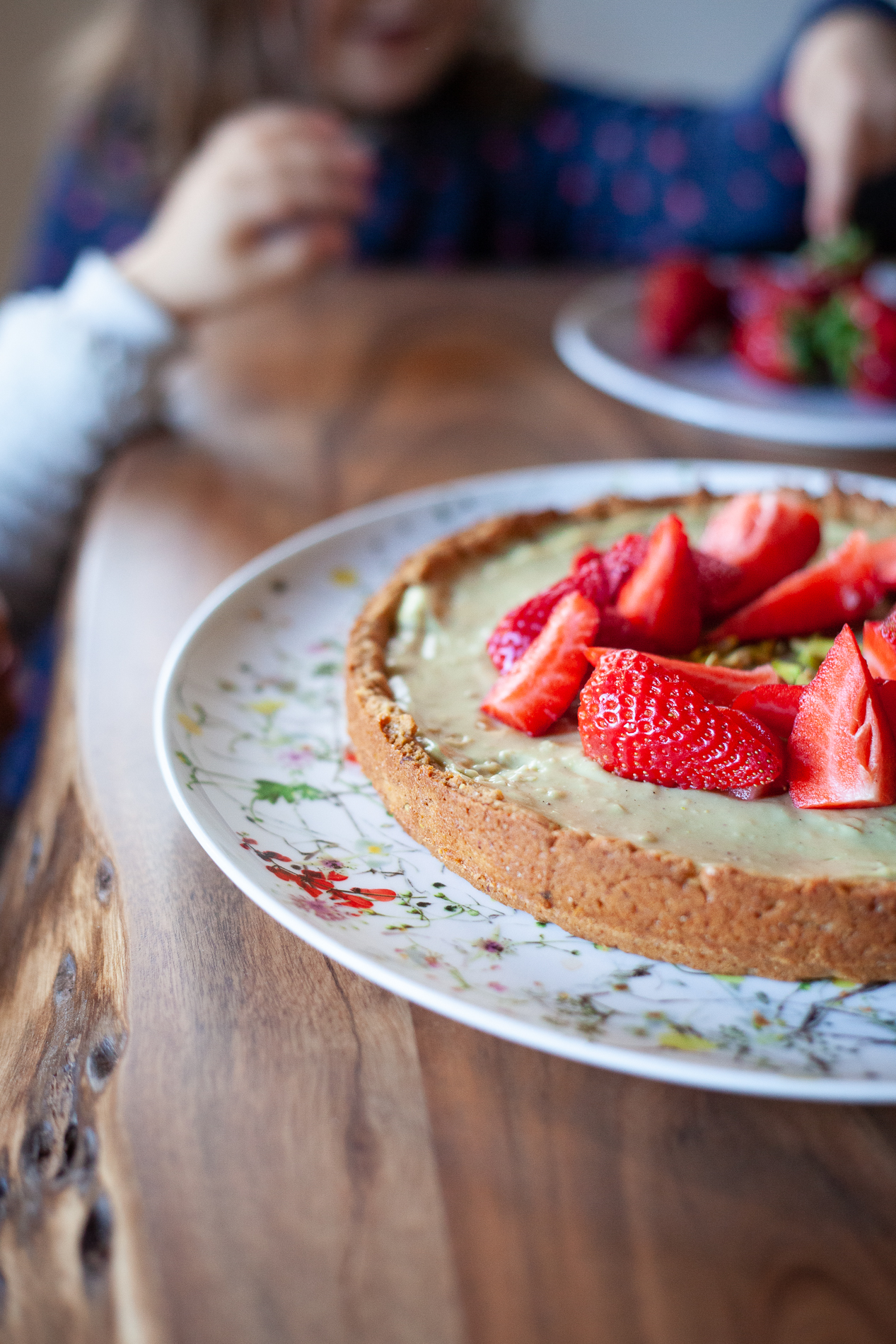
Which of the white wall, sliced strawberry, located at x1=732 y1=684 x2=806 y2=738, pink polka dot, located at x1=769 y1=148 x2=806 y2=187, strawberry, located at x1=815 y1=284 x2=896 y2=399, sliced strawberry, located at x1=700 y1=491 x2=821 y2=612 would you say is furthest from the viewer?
the white wall

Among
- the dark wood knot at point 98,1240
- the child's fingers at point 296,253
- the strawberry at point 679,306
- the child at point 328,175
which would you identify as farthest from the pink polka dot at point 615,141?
the dark wood knot at point 98,1240

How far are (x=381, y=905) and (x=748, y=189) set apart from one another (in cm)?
296

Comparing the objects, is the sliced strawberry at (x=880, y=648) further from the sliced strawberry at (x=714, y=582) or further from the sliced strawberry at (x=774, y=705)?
the sliced strawberry at (x=714, y=582)

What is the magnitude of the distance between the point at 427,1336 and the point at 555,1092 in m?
0.18

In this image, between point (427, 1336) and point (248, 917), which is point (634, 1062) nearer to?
point (427, 1336)

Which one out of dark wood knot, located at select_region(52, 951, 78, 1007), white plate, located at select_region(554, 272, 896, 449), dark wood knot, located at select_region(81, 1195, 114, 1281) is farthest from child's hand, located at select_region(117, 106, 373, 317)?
dark wood knot, located at select_region(81, 1195, 114, 1281)

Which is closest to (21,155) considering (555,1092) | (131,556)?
(131,556)

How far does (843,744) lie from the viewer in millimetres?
912

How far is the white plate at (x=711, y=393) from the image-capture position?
188 centimetres

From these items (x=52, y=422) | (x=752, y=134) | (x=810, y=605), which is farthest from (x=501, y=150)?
(x=810, y=605)

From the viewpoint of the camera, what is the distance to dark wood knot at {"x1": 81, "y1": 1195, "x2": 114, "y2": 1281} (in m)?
0.63

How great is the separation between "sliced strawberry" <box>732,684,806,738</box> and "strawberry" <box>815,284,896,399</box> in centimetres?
122

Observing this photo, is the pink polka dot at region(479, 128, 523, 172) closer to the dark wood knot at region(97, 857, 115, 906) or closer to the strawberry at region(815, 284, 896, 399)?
the strawberry at region(815, 284, 896, 399)

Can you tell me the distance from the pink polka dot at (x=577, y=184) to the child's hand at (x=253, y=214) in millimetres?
1360
